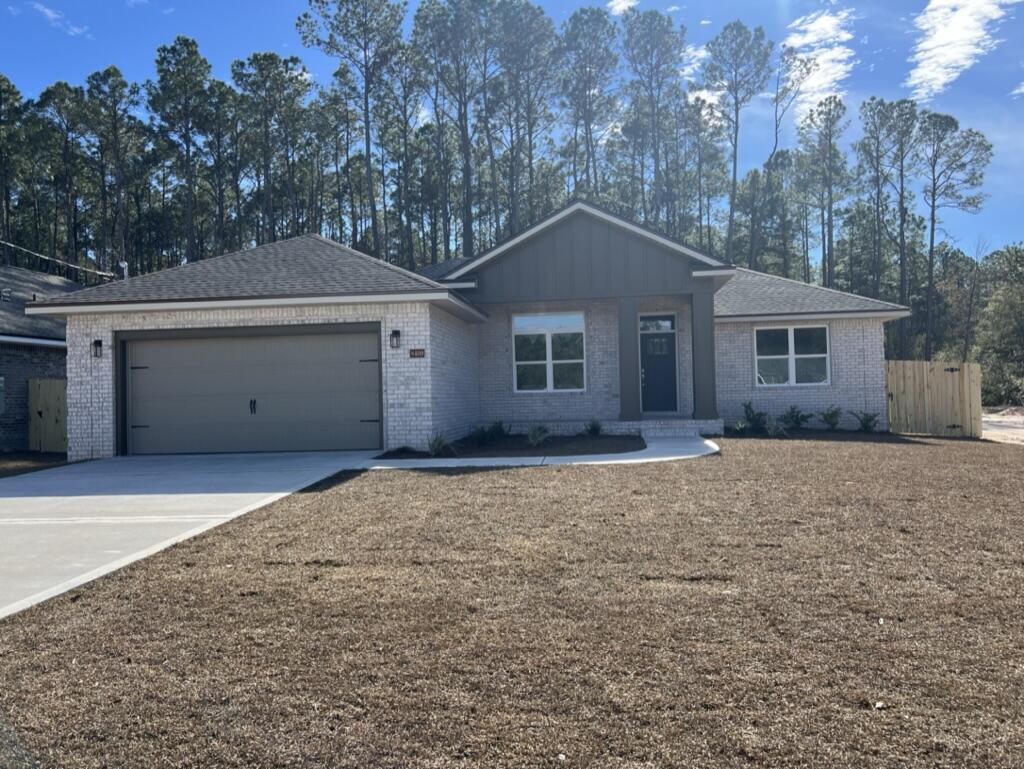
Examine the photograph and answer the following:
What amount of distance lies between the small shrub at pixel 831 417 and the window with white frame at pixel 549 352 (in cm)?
552

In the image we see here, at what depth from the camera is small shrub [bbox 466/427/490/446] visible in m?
15.5

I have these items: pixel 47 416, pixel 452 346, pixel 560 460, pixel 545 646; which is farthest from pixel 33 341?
pixel 545 646

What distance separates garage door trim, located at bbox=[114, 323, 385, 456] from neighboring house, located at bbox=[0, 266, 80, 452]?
14.9ft

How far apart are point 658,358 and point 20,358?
581 inches

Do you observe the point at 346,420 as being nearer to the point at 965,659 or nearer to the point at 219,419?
the point at 219,419

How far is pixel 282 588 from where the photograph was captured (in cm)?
514

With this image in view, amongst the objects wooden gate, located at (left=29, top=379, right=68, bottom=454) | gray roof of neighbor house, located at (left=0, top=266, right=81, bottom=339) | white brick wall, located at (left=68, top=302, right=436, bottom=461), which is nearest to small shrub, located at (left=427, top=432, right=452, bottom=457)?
white brick wall, located at (left=68, top=302, right=436, bottom=461)

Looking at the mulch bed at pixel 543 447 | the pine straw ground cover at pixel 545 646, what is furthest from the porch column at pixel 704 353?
the pine straw ground cover at pixel 545 646

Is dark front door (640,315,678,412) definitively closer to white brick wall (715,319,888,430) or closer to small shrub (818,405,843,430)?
white brick wall (715,319,888,430)

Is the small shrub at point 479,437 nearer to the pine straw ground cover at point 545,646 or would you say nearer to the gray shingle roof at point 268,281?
the gray shingle roof at point 268,281

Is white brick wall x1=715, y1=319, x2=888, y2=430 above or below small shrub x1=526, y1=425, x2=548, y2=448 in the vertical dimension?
above

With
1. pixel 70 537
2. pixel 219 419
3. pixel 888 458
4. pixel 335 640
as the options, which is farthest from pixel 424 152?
pixel 335 640

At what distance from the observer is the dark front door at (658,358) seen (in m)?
18.2

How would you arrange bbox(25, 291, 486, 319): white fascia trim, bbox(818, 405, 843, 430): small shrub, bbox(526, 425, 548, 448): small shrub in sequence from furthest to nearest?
1. bbox(818, 405, 843, 430): small shrub
2. bbox(526, 425, 548, 448): small shrub
3. bbox(25, 291, 486, 319): white fascia trim
